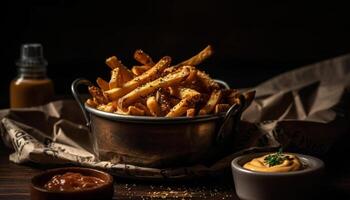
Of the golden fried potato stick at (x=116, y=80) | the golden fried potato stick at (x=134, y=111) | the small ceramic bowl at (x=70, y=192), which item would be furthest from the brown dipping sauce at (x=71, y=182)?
the golden fried potato stick at (x=116, y=80)

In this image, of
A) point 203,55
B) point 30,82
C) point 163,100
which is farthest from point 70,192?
point 30,82

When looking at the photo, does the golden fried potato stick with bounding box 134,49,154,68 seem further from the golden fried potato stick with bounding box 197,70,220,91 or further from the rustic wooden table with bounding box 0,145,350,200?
the rustic wooden table with bounding box 0,145,350,200

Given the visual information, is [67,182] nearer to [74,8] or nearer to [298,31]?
[74,8]

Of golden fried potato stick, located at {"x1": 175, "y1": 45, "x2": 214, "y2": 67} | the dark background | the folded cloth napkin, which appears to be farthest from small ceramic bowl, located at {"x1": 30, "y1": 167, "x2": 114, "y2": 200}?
the dark background

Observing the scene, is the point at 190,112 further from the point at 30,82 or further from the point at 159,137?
the point at 30,82

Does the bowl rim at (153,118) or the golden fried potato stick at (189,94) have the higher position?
the golden fried potato stick at (189,94)

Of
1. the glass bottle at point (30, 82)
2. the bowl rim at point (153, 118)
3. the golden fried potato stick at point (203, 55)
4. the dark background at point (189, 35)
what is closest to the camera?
the bowl rim at point (153, 118)

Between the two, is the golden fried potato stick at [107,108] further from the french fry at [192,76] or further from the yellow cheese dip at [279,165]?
the yellow cheese dip at [279,165]
